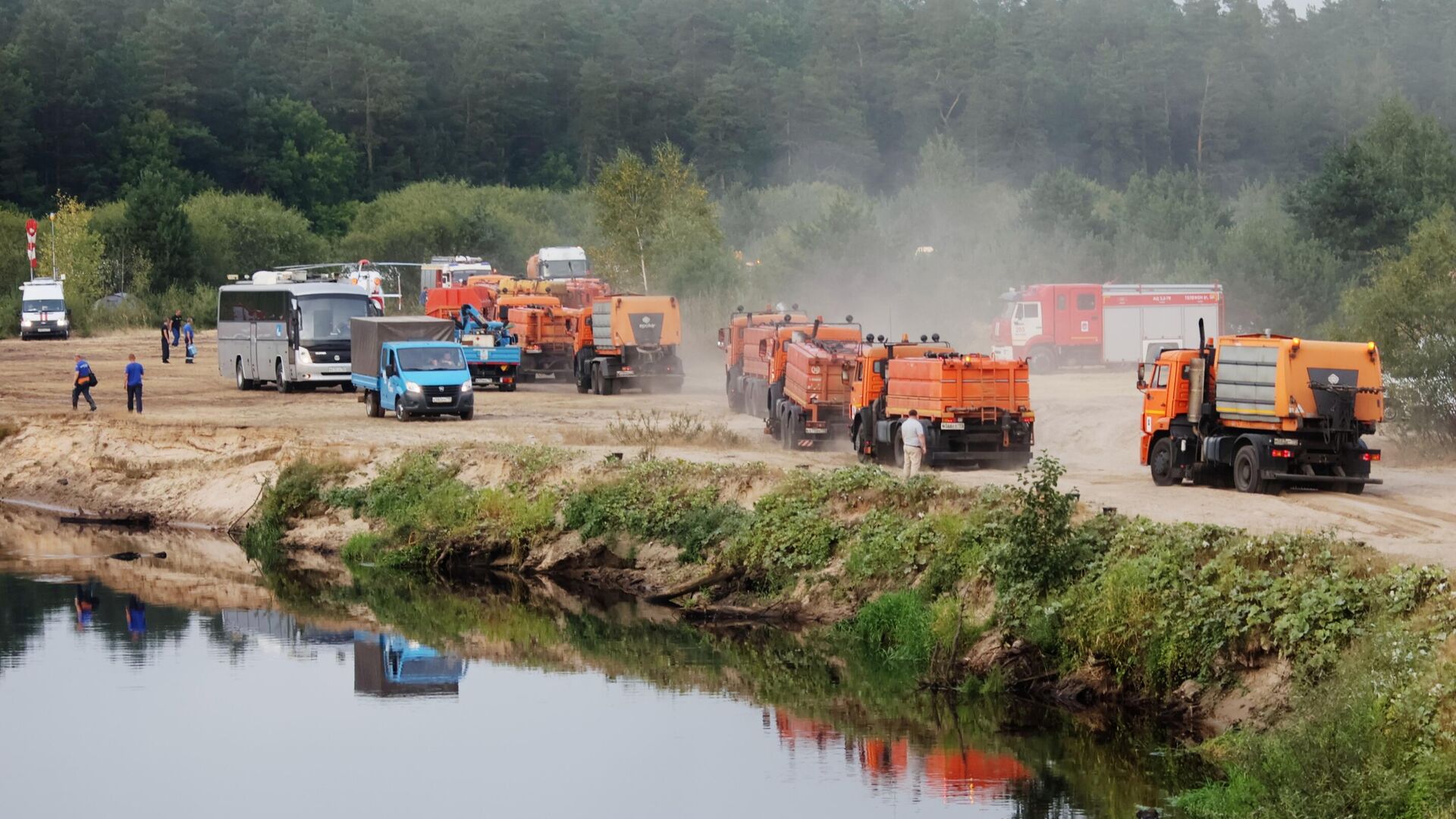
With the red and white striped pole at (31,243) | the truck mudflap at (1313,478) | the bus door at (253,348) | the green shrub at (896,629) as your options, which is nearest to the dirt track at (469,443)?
the truck mudflap at (1313,478)

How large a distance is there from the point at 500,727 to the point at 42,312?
65.5 meters

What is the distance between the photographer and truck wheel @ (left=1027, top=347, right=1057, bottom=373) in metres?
61.0

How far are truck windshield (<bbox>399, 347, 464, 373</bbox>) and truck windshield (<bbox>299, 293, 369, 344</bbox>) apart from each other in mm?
7922

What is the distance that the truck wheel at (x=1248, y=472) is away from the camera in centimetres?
2830

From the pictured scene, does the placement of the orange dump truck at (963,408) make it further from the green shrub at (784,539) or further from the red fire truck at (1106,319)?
the red fire truck at (1106,319)

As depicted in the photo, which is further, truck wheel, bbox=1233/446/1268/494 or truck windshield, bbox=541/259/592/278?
truck windshield, bbox=541/259/592/278

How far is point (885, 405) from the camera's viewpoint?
111ft

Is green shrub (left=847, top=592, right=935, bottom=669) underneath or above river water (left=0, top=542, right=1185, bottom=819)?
above

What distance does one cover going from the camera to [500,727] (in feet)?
69.6

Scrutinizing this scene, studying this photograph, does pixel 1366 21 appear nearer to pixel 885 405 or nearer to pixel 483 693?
pixel 885 405

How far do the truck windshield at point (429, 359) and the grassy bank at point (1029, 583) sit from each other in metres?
8.90

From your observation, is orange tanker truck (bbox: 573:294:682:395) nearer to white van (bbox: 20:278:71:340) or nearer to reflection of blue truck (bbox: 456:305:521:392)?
reflection of blue truck (bbox: 456:305:521:392)

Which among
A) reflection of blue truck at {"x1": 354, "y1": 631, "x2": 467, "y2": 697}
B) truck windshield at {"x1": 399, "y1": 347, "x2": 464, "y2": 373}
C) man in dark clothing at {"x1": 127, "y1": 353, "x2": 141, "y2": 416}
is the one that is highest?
truck windshield at {"x1": 399, "y1": 347, "x2": 464, "y2": 373}

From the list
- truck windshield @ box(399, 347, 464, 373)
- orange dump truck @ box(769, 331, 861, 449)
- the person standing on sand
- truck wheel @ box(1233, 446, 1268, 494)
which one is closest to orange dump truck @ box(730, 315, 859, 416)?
orange dump truck @ box(769, 331, 861, 449)
